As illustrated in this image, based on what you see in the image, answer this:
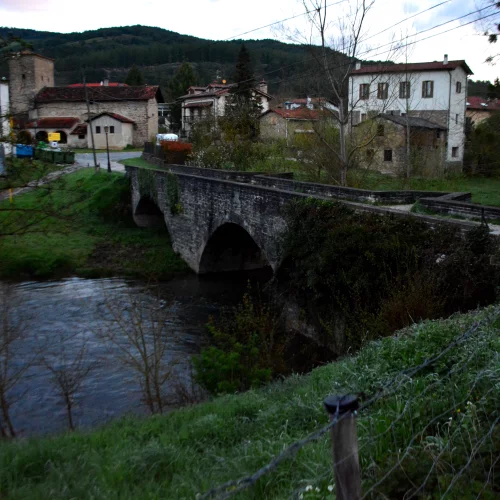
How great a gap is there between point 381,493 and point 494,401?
54.5 inches

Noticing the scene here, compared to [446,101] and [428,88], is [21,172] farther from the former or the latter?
[428,88]

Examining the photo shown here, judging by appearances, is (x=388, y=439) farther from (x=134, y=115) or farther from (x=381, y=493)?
(x=134, y=115)

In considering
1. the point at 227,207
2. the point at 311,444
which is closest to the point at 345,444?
the point at 311,444

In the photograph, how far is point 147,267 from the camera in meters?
24.5

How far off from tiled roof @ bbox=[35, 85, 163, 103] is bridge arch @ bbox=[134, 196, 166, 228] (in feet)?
89.6

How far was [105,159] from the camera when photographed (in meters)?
45.8

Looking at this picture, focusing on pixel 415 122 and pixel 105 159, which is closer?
pixel 415 122

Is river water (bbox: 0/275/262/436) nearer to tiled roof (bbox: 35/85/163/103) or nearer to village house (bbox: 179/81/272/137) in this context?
village house (bbox: 179/81/272/137)

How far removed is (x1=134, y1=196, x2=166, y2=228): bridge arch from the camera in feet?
100

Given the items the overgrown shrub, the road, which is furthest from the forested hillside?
the overgrown shrub

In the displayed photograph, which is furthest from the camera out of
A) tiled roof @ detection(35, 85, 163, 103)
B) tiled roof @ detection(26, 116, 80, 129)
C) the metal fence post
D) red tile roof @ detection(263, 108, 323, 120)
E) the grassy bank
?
tiled roof @ detection(35, 85, 163, 103)

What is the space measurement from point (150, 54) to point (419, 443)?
15029 cm

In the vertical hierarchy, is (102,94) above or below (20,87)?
above

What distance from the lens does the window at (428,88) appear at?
43594mm
